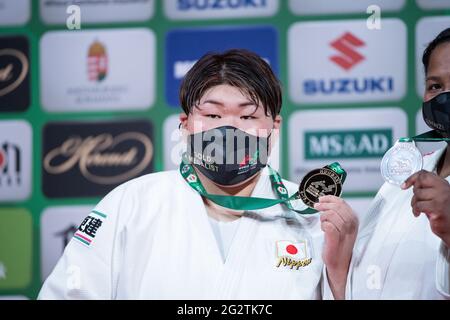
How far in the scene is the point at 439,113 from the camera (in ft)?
4.95

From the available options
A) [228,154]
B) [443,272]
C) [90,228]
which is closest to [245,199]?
[228,154]

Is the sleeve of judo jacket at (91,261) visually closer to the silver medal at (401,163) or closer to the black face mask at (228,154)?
the black face mask at (228,154)

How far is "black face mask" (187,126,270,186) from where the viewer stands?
157 cm

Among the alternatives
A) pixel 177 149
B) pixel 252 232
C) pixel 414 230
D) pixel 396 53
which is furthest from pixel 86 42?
pixel 414 230

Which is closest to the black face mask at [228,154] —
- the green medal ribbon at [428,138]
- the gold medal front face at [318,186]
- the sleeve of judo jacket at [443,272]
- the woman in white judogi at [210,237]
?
the woman in white judogi at [210,237]

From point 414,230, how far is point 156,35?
97cm

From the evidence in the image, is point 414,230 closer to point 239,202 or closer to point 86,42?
point 239,202

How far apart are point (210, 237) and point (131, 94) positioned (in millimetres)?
615

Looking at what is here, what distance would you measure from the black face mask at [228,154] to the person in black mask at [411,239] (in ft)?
1.11

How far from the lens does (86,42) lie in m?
1.92

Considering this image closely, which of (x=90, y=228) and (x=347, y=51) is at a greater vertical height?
(x=347, y=51)

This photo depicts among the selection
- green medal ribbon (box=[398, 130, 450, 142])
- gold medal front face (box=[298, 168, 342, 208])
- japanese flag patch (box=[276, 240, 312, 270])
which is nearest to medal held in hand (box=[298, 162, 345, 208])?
gold medal front face (box=[298, 168, 342, 208])

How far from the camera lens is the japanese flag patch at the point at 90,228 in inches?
61.2

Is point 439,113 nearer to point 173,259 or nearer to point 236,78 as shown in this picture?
point 236,78
